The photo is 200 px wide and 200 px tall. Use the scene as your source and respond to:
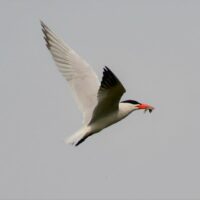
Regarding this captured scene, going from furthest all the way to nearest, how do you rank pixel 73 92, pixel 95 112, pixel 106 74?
pixel 73 92, pixel 95 112, pixel 106 74

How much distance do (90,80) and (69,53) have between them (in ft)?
2.22

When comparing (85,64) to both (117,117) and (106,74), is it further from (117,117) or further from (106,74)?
(106,74)

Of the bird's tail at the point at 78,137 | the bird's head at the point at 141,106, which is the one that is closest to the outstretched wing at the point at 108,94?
the bird's tail at the point at 78,137

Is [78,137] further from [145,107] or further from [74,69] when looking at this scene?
[74,69]

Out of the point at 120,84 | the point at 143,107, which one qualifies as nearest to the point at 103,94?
the point at 120,84

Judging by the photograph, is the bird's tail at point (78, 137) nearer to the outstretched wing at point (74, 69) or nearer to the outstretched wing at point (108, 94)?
the outstretched wing at point (108, 94)

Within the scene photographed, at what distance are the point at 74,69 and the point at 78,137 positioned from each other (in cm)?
162

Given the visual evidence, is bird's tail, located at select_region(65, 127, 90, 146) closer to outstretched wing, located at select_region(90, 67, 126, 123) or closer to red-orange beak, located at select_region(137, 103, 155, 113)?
outstretched wing, located at select_region(90, 67, 126, 123)

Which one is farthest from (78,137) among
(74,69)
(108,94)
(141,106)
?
(74,69)

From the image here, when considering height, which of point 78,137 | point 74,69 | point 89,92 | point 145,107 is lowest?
point 78,137

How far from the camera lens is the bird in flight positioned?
449 inches

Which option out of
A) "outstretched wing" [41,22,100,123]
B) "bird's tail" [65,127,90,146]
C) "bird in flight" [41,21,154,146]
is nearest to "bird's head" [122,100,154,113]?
"bird in flight" [41,21,154,146]

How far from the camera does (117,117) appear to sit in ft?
40.7

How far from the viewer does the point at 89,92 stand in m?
13.0
